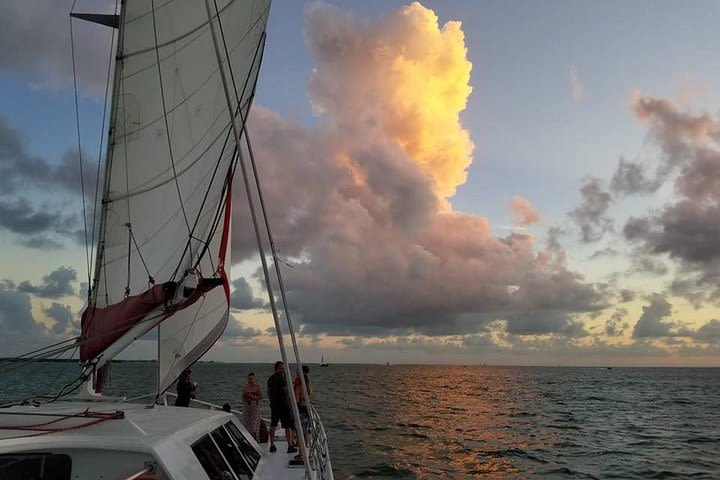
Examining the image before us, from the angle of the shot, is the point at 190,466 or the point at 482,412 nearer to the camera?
the point at 190,466

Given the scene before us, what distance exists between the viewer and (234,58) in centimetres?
848

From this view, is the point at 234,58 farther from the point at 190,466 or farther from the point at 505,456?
the point at 505,456

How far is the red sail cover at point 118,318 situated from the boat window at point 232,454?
2050 mm

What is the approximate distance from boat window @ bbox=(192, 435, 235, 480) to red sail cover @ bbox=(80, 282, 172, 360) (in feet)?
5.92

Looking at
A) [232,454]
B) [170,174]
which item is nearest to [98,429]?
[232,454]

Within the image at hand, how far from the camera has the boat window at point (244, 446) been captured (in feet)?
30.4

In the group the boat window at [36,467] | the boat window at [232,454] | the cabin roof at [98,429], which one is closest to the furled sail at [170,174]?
the cabin roof at [98,429]

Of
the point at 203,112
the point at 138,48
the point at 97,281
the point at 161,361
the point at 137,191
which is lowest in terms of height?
the point at 161,361

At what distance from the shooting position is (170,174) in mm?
9320

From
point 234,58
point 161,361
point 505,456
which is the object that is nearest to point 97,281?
point 161,361

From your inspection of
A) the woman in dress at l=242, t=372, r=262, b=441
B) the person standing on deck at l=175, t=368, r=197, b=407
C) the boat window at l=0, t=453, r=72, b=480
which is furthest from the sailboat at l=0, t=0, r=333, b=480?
the person standing on deck at l=175, t=368, r=197, b=407

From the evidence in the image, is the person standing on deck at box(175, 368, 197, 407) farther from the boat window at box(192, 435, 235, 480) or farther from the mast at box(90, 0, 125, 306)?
the boat window at box(192, 435, 235, 480)

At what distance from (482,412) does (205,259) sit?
141ft

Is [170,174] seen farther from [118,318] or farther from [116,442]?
[116,442]
